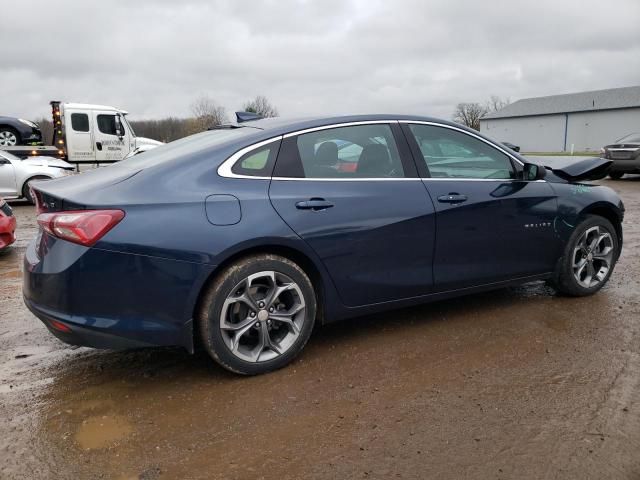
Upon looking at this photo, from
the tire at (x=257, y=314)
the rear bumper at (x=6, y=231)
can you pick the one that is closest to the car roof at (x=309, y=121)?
the tire at (x=257, y=314)

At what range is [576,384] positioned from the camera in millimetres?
3070

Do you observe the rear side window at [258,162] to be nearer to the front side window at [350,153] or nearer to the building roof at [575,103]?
the front side window at [350,153]

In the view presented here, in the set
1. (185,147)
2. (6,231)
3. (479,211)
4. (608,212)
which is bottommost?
(6,231)

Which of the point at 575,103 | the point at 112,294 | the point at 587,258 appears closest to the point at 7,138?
the point at 112,294

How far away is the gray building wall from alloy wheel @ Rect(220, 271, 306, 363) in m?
64.6

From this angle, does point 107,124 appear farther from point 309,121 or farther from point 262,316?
point 262,316

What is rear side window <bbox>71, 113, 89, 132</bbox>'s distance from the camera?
16.2 meters

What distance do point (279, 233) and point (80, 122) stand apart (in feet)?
50.4

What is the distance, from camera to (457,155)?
3.98 metres

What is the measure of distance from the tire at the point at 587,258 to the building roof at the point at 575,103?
6310 centimetres

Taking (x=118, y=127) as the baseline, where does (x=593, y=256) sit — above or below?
below

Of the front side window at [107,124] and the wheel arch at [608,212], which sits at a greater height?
the front side window at [107,124]

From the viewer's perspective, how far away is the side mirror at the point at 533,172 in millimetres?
4145

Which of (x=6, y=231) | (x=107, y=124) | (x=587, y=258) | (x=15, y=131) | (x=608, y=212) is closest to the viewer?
(x=587, y=258)
